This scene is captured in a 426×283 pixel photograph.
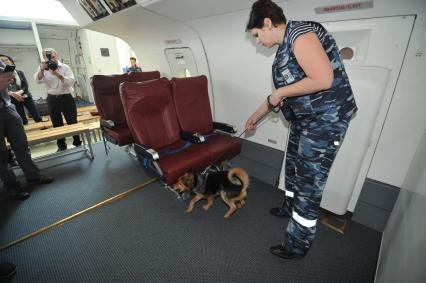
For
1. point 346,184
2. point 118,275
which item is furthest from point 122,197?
point 346,184

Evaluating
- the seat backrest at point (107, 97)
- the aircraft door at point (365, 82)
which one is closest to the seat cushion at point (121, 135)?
the seat backrest at point (107, 97)

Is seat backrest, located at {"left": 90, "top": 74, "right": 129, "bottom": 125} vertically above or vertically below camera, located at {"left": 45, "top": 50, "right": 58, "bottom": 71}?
below

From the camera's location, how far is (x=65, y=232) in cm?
225

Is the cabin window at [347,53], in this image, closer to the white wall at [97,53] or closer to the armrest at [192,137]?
the armrest at [192,137]

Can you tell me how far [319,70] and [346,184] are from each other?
4.89 ft

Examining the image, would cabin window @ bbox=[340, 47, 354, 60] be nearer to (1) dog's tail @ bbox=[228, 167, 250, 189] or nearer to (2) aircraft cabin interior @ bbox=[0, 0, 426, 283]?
(2) aircraft cabin interior @ bbox=[0, 0, 426, 283]

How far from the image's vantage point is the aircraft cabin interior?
1541 millimetres

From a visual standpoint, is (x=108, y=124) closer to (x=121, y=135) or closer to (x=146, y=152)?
(x=121, y=135)

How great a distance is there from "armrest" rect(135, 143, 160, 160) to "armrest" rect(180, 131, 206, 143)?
2.04ft

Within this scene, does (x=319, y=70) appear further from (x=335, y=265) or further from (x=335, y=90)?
(x=335, y=265)

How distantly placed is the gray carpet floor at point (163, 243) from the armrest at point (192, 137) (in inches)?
31.0

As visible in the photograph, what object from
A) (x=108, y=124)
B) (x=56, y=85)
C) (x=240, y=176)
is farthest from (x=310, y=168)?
(x=56, y=85)

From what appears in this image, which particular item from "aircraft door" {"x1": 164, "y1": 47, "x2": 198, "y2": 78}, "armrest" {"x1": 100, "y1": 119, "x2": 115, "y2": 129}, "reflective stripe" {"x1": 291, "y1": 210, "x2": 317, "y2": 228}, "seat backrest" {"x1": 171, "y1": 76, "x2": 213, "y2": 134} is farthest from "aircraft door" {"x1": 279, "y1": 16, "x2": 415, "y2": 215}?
"armrest" {"x1": 100, "y1": 119, "x2": 115, "y2": 129}

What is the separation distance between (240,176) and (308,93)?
1.12 meters
